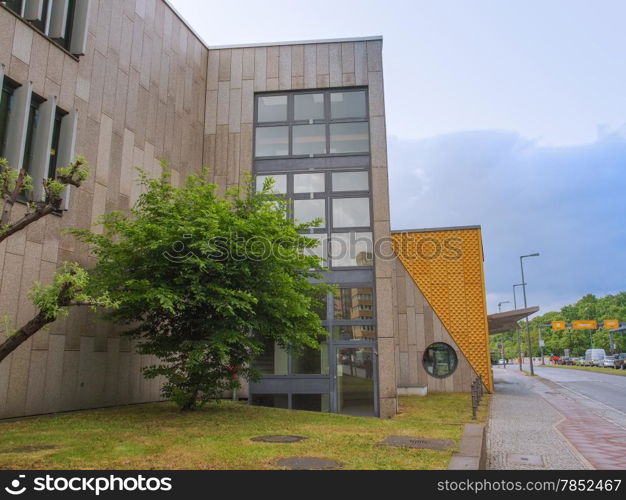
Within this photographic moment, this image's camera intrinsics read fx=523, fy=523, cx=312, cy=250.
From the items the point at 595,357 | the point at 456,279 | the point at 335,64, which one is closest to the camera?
the point at 335,64

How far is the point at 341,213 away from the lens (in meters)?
20.1

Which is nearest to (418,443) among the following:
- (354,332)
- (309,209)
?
(354,332)

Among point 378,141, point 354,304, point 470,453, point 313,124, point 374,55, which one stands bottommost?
point 470,453

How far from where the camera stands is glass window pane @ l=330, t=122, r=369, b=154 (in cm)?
2067

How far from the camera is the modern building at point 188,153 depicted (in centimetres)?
1284

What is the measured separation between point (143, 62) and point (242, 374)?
11.0 metres

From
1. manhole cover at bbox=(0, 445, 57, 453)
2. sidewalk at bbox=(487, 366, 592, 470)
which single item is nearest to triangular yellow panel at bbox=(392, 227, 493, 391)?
sidewalk at bbox=(487, 366, 592, 470)

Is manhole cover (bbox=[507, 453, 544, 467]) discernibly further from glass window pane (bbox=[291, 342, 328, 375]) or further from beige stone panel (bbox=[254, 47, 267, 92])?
beige stone panel (bbox=[254, 47, 267, 92])

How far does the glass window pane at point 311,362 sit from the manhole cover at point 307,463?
1145 centimetres

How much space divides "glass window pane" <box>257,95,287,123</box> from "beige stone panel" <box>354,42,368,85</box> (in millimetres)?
3099

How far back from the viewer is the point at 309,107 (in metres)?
21.3

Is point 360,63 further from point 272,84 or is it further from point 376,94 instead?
point 272,84

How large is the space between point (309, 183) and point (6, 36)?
11.1 meters

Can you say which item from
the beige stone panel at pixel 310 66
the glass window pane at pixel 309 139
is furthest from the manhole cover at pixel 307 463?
the beige stone panel at pixel 310 66
